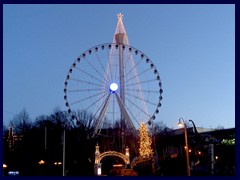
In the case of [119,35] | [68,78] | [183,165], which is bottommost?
[183,165]

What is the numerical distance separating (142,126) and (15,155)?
1009 inches

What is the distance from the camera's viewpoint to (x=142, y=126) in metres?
47.2

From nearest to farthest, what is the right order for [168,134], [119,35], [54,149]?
1. [119,35]
2. [54,149]
3. [168,134]

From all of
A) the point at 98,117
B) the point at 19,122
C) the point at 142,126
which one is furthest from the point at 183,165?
the point at 19,122

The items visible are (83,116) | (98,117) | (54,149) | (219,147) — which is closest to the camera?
(98,117)

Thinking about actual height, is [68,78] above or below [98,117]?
above

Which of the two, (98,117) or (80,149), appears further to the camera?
(80,149)

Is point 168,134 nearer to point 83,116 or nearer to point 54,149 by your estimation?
point 83,116

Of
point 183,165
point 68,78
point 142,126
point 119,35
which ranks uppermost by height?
point 119,35
